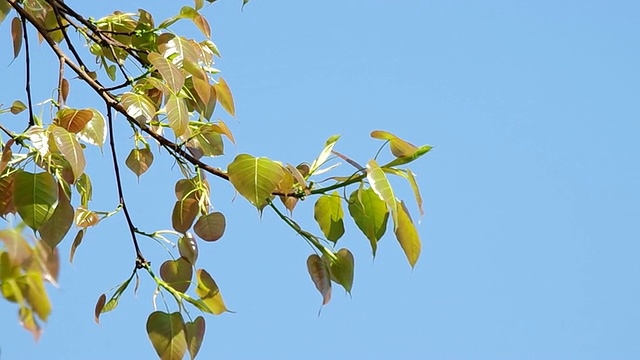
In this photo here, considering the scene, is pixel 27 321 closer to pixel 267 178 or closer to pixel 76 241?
pixel 267 178

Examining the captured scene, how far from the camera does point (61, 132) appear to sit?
1011 millimetres

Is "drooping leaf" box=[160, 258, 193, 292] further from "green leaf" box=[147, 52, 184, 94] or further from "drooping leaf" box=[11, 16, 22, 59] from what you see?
"drooping leaf" box=[11, 16, 22, 59]

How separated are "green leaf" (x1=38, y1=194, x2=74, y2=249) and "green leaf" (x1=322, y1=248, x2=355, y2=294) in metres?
0.30

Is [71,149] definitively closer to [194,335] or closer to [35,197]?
[35,197]

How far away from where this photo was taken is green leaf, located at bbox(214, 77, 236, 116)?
4.23 feet

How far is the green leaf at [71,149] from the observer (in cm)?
97

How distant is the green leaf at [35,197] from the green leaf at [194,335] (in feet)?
0.72

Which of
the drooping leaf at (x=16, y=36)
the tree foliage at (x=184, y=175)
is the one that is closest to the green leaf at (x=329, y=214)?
the tree foliage at (x=184, y=175)

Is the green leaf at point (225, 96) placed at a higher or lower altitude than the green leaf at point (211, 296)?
higher

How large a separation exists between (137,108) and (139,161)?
18cm

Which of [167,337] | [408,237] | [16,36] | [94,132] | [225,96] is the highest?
[16,36]

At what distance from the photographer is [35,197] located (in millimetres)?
1017

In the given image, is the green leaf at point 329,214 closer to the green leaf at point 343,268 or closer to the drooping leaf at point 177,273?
the green leaf at point 343,268

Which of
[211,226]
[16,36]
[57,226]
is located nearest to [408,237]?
[211,226]
